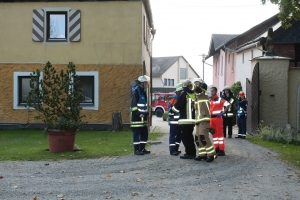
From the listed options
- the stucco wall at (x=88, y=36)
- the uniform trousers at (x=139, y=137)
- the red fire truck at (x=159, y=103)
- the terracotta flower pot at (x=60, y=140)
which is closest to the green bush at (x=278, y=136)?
the stucco wall at (x=88, y=36)

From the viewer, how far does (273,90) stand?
63.8 ft

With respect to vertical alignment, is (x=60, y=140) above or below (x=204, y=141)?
below

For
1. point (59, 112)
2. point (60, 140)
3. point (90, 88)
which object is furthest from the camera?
point (90, 88)

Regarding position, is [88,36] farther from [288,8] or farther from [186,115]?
[186,115]

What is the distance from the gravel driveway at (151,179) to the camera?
7.76 metres

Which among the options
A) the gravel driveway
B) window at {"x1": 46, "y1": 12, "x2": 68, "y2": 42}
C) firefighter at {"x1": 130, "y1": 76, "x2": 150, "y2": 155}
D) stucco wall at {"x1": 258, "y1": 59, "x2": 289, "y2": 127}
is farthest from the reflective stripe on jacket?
window at {"x1": 46, "y1": 12, "x2": 68, "y2": 42}

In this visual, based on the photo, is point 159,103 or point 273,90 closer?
point 273,90

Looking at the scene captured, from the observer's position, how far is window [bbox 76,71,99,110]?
2091 cm

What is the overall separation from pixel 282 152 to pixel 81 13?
1112cm

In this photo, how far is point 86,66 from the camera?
20938 mm

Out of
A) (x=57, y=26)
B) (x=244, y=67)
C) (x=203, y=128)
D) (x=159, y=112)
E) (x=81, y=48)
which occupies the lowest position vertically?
(x=159, y=112)

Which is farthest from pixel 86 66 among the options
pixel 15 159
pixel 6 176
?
pixel 6 176

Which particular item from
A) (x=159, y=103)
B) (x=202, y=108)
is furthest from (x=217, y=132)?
(x=159, y=103)

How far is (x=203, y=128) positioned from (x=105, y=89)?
1035 centimetres
